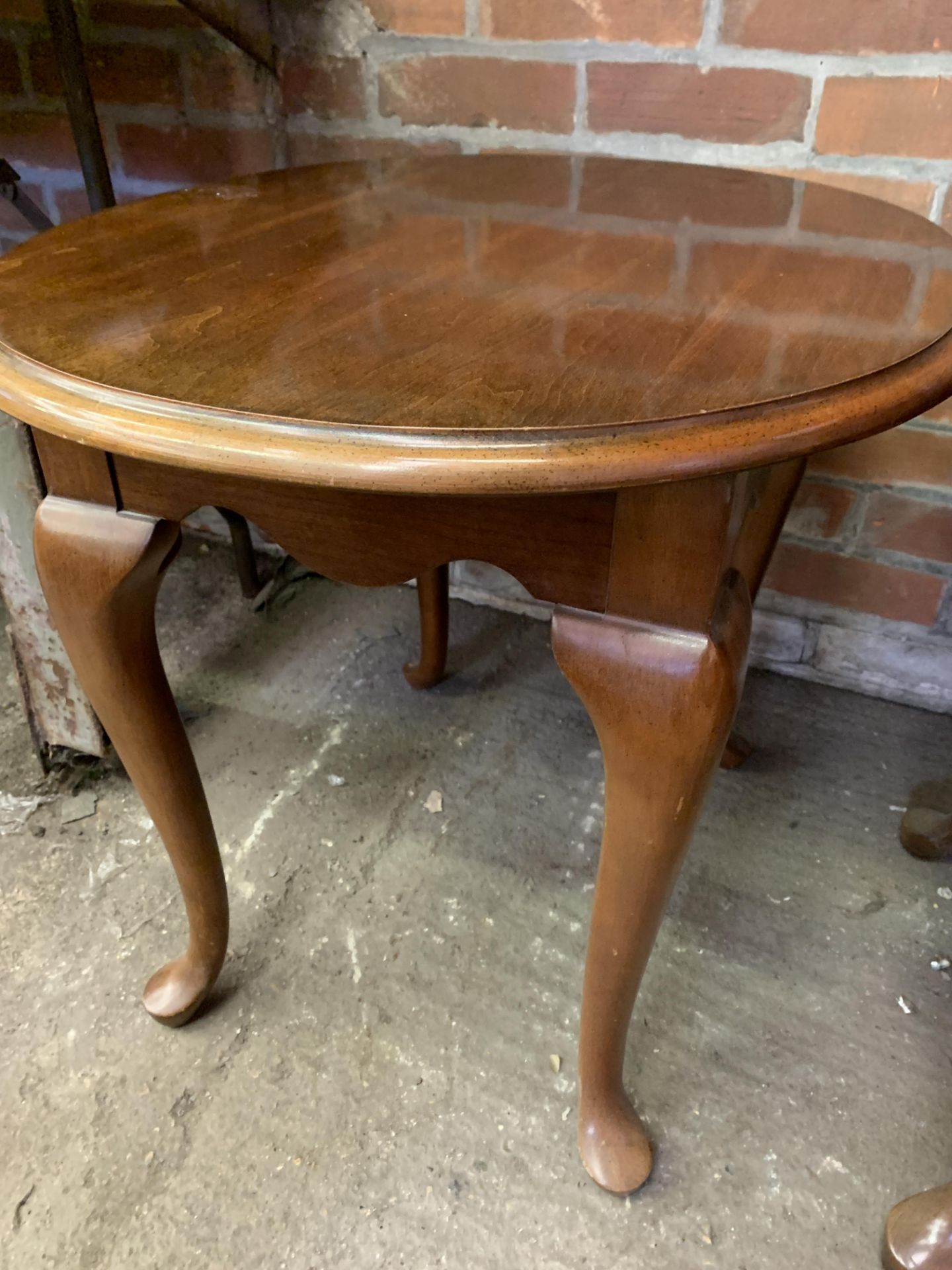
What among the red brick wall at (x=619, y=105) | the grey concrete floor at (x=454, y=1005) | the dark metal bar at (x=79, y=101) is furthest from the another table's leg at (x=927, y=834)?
the dark metal bar at (x=79, y=101)

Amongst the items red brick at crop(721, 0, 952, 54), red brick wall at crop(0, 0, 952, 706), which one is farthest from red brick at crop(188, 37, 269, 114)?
red brick at crop(721, 0, 952, 54)

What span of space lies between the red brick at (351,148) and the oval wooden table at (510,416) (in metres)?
0.44

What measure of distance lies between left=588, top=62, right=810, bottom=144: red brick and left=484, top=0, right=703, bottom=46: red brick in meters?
0.03

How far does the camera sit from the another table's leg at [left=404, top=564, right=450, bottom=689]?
114cm

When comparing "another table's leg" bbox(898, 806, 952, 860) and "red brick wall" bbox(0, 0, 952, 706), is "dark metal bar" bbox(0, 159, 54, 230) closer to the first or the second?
"red brick wall" bbox(0, 0, 952, 706)

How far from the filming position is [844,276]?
607 mm

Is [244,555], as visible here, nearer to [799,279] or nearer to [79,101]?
[79,101]

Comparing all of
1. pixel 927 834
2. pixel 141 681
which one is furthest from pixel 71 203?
pixel 927 834

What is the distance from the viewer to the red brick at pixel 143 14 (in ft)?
3.80

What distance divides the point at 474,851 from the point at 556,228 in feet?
2.08

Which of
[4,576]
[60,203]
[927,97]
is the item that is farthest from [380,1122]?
[60,203]

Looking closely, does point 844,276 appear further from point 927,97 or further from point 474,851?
point 474,851

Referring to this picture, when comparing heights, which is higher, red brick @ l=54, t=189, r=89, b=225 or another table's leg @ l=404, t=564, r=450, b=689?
red brick @ l=54, t=189, r=89, b=225

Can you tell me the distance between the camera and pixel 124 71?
1.23 meters
